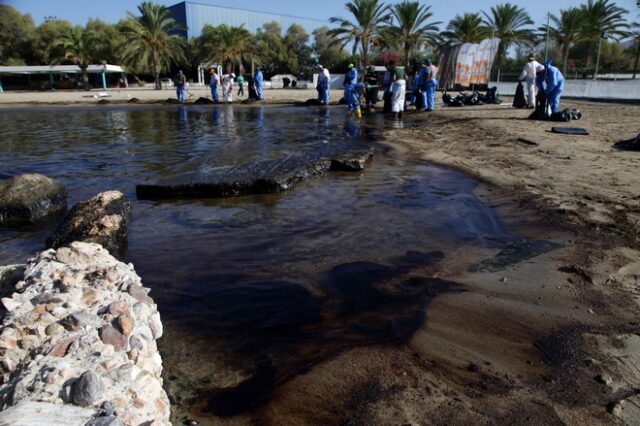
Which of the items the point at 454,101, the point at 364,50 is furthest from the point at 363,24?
the point at 454,101

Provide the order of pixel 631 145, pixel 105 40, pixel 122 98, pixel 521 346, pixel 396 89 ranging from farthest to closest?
pixel 105 40 < pixel 122 98 < pixel 396 89 < pixel 631 145 < pixel 521 346

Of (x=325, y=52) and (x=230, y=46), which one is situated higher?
(x=325, y=52)

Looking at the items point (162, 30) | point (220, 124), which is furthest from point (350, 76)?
point (162, 30)

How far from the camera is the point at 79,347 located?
2.09 metres

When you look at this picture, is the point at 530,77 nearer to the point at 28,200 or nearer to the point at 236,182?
the point at 236,182

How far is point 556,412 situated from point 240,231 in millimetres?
3716

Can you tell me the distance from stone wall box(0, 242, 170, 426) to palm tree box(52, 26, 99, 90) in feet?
169

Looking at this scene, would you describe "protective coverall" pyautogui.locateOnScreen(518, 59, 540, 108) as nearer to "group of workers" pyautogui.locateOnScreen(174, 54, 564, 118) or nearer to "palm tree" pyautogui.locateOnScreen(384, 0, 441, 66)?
"group of workers" pyautogui.locateOnScreen(174, 54, 564, 118)

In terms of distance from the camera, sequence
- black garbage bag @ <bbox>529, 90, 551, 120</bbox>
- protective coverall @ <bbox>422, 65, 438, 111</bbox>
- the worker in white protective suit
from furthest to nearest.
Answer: protective coverall @ <bbox>422, 65, 438, 111</bbox> → the worker in white protective suit → black garbage bag @ <bbox>529, 90, 551, 120</bbox>

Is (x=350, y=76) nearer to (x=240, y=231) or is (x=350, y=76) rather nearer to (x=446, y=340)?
(x=240, y=231)

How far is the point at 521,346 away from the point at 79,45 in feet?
179

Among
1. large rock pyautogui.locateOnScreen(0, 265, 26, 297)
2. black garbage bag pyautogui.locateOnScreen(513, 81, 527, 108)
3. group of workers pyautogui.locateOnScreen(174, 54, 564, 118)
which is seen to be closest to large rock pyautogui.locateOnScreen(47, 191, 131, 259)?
large rock pyautogui.locateOnScreen(0, 265, 26, 297)

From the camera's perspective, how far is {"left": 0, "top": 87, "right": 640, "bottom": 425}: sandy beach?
7.77ft

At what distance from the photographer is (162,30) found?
4328cm
